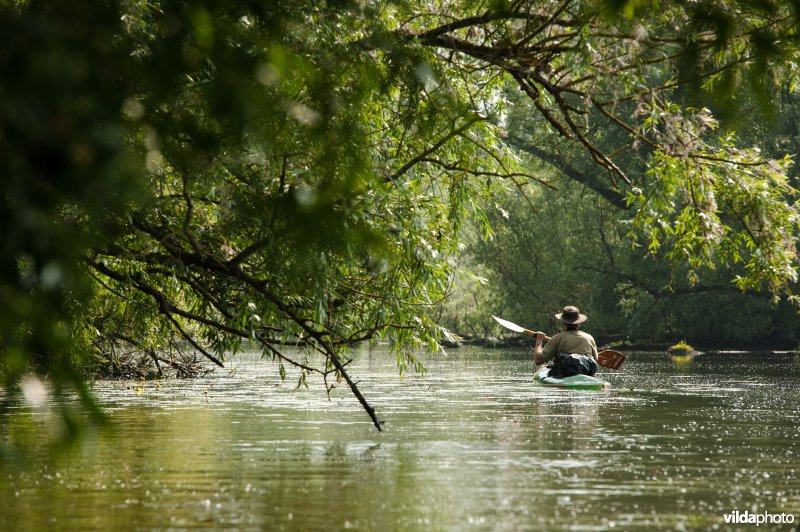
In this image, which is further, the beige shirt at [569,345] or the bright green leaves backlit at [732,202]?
the beige shirt at [569,345]

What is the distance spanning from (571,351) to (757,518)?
13.7 meters

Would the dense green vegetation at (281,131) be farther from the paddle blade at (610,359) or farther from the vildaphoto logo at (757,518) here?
the paddle blade at (610,359)

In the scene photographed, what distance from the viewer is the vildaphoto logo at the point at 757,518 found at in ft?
23.0

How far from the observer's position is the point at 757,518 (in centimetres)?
714

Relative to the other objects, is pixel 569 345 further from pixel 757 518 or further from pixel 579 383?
pixel 757 518

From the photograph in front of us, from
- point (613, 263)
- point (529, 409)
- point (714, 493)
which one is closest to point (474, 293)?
point (613, 263)

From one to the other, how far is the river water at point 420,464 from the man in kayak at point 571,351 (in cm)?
144

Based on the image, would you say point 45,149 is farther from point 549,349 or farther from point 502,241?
point 502,241

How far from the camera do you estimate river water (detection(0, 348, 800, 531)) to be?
725 centimetres

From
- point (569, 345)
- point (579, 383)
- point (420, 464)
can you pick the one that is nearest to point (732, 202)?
point (420, 464)

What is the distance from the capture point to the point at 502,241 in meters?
49.3

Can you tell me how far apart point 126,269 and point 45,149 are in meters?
9.42

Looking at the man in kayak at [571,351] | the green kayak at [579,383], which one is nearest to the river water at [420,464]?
the green kayak at [579,383]

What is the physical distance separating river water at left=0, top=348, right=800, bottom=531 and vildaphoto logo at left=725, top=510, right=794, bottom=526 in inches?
2.5
